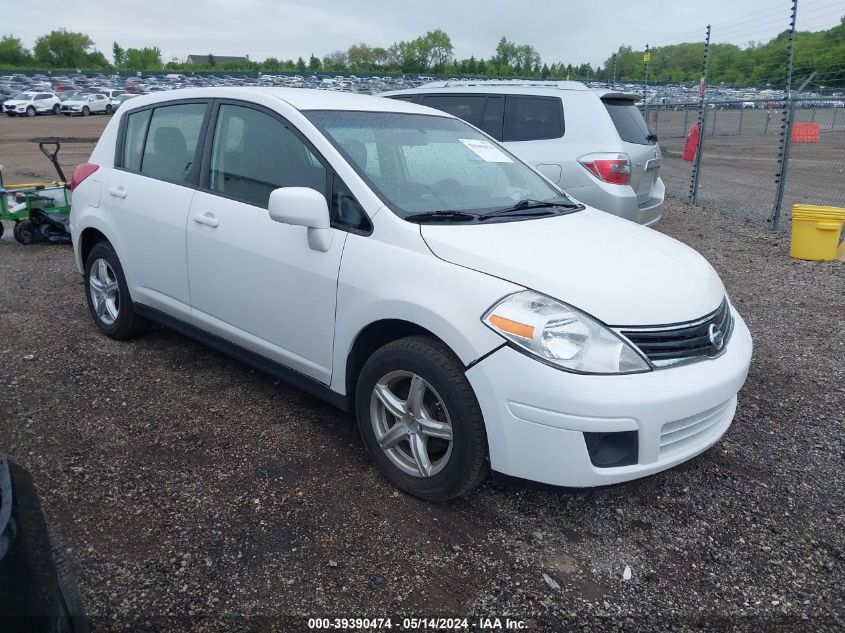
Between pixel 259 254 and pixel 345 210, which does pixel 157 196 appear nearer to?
pixel 259 254

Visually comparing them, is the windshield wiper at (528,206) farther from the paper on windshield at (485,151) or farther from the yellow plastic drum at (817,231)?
the yellow plastic drum at (817,231)

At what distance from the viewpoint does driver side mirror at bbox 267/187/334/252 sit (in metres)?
3.15

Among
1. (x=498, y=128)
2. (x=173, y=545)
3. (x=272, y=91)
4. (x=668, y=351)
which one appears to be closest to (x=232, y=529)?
(x=173, y=545)

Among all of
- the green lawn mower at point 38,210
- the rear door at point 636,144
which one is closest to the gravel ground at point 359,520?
the rear door at point 636,144

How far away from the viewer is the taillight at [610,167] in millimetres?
6688

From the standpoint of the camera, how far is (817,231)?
7.98 metres

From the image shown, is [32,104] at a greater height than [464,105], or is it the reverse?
[32,104]

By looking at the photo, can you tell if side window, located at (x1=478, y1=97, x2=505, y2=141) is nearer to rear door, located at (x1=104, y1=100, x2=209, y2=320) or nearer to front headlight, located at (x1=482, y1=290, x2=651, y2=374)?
rear door, located at (x1=104, y1=100, x2=209, y2=320)

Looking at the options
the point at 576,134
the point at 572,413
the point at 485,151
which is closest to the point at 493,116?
the point at 576,134

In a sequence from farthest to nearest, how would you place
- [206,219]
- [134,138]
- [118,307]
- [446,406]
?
[118,307]
[134,138]
[206,219]
[446,406]

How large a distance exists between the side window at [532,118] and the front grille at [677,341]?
4443mm

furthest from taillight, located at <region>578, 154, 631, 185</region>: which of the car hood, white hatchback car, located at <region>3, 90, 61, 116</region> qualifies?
white hatchback car, located at <region>3, 90, 61, 116</region>

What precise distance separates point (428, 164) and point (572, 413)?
5.63 feet

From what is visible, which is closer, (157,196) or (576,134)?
(157,196)
